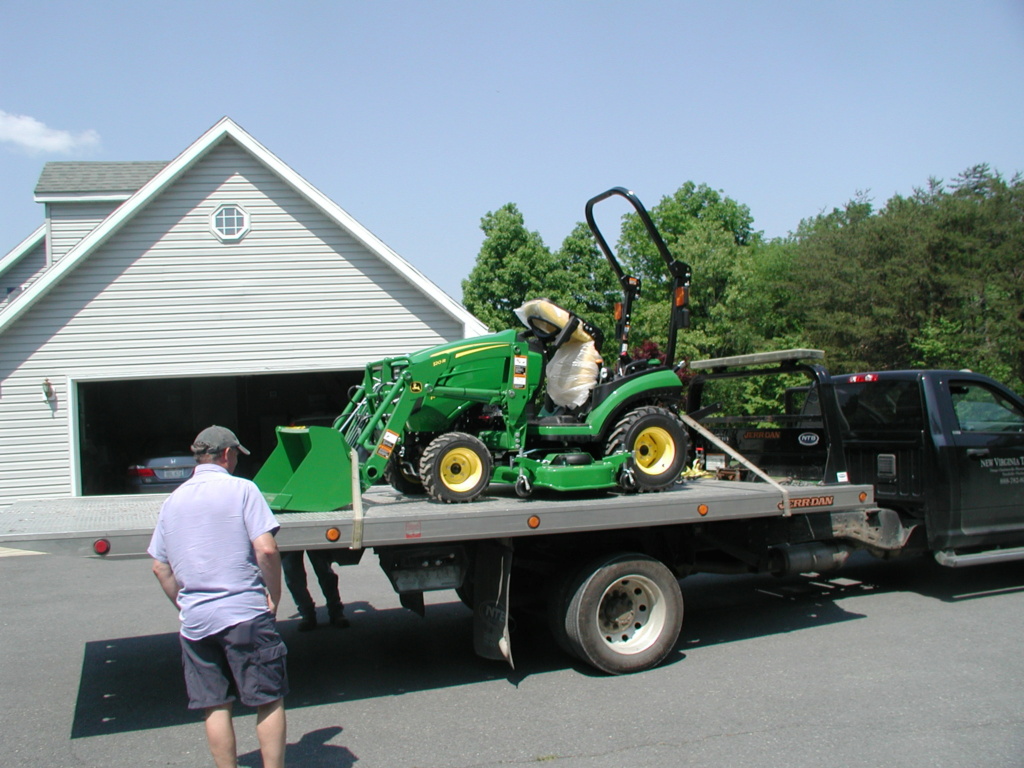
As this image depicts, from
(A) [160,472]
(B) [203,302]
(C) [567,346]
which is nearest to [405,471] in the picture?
(C) [567,346]

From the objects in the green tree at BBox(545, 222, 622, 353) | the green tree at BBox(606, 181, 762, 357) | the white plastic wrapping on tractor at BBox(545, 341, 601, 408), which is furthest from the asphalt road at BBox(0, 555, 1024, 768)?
the green tree at BBox(545, 222, 622, 353)

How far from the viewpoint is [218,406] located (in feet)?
65.5

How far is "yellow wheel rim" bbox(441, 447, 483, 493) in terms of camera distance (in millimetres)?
5621

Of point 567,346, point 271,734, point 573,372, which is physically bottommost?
point 271,734

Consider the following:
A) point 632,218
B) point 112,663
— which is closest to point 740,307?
point 632,218

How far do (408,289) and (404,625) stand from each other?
728 cm

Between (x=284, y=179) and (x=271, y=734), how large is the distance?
10.9 m

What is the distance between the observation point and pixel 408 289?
13.3 m

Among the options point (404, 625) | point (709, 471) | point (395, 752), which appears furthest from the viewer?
point (709, 471)

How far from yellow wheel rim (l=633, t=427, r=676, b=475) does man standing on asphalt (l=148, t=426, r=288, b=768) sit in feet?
10.7

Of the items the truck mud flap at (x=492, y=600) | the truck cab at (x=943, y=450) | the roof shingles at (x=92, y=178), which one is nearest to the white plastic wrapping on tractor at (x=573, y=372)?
the truck mud flap at (x=492, y=600)

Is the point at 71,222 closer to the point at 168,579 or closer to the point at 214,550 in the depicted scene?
the point at 168,579

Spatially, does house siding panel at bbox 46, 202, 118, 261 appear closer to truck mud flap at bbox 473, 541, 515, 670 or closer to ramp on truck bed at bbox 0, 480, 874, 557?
ramp on truck bed at bbox 0, 480, 874, 557

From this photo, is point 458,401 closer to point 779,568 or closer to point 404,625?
point 404,625
